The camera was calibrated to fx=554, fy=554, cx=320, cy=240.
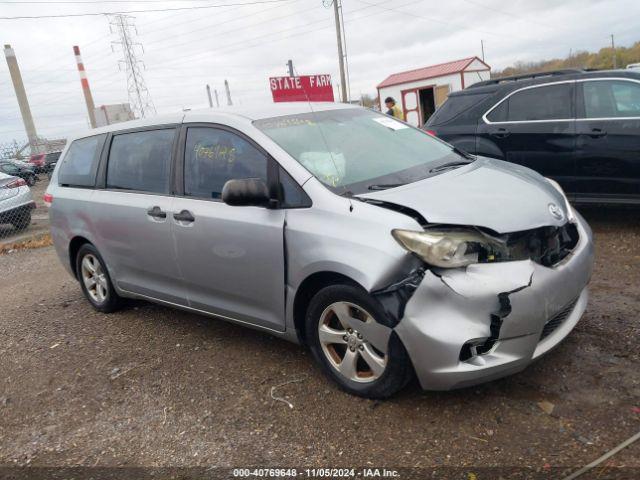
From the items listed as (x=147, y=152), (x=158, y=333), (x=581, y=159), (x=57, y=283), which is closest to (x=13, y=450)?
(x=158, y=333)

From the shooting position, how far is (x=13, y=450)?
3.21 m

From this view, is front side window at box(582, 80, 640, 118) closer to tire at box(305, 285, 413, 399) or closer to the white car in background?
tire at box(305, 285, 413, 399)

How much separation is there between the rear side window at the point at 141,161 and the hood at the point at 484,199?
1.81 m

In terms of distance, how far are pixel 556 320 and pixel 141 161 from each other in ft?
10.7

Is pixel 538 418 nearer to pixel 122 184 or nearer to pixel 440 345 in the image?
pixel 440 345

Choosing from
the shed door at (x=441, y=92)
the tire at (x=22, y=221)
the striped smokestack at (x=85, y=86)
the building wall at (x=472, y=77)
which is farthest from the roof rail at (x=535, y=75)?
the striped smokestack at (x=85, y=86)

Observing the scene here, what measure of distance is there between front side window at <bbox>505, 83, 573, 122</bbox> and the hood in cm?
298

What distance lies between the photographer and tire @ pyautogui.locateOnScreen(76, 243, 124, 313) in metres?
5.06

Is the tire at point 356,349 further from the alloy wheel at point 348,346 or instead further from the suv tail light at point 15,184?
the suv tail light at point 15,184

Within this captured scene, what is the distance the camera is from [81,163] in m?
5.19

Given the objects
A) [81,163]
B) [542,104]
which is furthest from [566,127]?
[81,163]

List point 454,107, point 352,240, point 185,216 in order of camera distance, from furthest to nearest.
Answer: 1. point 454,107
2. point 185,216
3. point 352,240

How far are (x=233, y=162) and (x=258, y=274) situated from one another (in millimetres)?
799

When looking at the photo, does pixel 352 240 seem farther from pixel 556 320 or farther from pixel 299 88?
pixel 299 88
